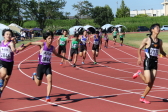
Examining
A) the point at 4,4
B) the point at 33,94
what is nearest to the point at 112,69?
the point at 33,94

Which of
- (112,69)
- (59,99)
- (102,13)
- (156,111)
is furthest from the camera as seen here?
(102,13)

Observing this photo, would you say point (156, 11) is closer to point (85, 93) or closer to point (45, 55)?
point (85, 93)

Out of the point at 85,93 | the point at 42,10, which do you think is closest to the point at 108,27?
the point at 42,10

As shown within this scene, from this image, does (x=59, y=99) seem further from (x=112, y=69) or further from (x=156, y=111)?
(x=112, y=69)

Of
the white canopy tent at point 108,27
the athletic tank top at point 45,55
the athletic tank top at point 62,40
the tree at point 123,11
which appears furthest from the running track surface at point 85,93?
the tree at point 123,11

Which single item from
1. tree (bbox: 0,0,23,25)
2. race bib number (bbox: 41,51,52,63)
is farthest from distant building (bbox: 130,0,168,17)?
race bib number (bbox: 41,51,52,63)

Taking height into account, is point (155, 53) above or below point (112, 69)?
above

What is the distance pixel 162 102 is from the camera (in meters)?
7.90

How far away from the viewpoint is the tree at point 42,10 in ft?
223

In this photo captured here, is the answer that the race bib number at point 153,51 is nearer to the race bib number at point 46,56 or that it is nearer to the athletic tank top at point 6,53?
the race bib number at point 46,56

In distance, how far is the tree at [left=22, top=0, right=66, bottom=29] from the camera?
68.1 meters

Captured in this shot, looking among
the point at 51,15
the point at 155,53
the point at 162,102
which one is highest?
the point at 51,15

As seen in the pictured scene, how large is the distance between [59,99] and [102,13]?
244 feet

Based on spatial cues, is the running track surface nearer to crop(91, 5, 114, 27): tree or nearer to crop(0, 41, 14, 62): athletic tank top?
crop(0, 41, 14, 62): athletic tank top
